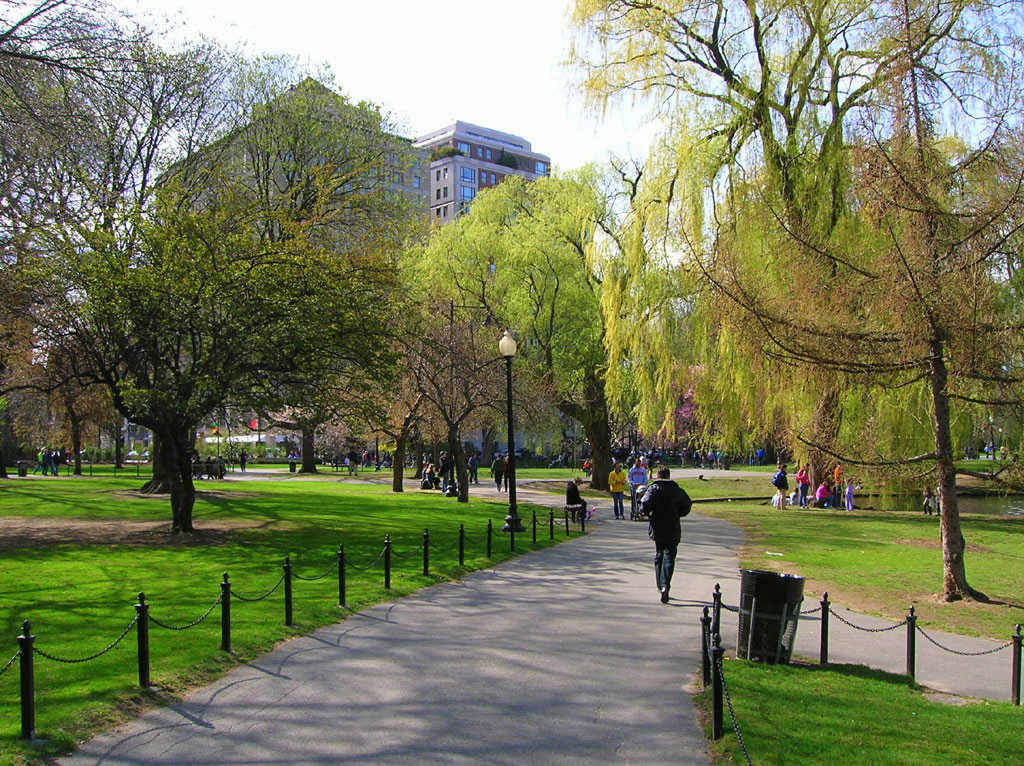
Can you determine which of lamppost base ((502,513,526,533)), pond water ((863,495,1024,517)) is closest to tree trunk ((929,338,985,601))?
lamppost base ((502,513,526,533))

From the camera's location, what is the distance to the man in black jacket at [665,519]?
38.6ft

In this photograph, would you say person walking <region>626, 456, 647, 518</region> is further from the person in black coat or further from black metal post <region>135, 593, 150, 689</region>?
black metal post <region>135, 593, 150, 689</region>

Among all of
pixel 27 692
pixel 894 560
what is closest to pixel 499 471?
pixel 894 560

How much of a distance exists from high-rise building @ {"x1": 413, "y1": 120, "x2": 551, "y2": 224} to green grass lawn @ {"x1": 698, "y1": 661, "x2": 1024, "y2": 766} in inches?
4006

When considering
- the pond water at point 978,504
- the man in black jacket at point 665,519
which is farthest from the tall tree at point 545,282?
the man in black jacket at point 665,519

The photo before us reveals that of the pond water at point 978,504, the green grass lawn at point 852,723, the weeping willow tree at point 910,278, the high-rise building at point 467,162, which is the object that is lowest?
the pond water at point 978,504

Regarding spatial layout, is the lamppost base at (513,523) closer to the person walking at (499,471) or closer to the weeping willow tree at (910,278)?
the weeping willow tree at (910,278)

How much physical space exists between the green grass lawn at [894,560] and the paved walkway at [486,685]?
1322 mm

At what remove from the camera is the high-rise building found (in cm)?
11275

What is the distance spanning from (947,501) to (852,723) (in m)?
7.83

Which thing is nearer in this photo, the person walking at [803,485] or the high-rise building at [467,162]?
the person walking at [803,485]

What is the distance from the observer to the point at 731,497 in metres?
38.7

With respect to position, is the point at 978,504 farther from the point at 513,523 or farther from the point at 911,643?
the point at 911,643

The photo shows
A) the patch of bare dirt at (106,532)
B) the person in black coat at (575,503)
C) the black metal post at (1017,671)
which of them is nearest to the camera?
the black metal post at (1017,671)
